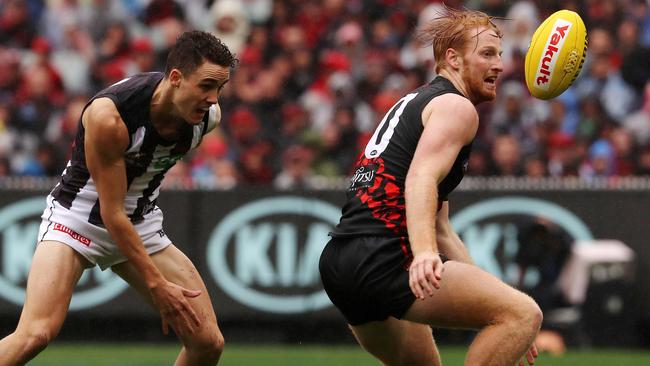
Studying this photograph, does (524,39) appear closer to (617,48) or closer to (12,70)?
(617,48)

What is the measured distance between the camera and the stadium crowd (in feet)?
45.0

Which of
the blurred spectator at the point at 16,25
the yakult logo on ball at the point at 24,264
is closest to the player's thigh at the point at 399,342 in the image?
the yakult logo on ball at the point at 24,264

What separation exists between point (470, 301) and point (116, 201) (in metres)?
1.95

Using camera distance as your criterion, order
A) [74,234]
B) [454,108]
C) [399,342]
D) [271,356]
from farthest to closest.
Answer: [271,356], [74,234], [399,342], [454,108]

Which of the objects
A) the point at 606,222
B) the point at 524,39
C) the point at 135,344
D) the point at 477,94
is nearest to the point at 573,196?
the point at 606,222

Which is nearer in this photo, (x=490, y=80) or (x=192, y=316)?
(x=490, y=80)

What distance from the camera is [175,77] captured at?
22.1ft

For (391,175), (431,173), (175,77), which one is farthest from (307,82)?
(431,173)

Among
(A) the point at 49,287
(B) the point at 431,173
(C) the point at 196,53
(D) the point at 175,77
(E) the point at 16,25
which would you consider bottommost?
(E) the point at 16,25

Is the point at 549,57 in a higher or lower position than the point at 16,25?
higher

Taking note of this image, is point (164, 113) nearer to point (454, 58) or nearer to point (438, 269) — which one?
point (454, 58)

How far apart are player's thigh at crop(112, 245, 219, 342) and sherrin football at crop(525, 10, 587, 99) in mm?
2049

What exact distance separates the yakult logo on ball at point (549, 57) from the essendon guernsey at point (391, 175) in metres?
0.68

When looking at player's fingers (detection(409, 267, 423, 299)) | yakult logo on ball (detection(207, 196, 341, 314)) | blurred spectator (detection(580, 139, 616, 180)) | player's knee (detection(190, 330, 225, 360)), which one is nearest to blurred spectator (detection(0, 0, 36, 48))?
yakult logo on ball (detection(207, 196, 341, 314))
